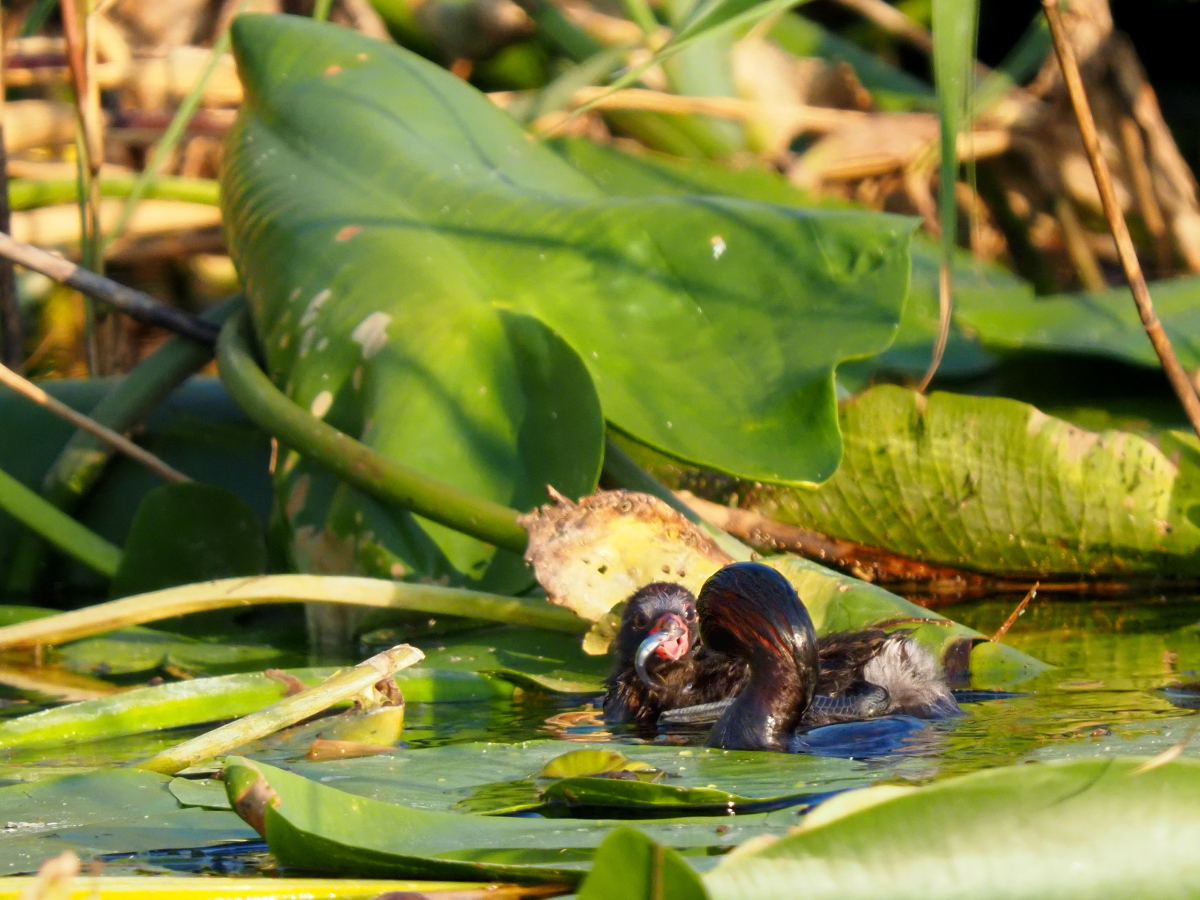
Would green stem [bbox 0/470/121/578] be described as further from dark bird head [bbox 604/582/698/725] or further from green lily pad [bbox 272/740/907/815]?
green lily pad [bbox 272/740/907/815]

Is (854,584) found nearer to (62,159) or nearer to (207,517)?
(207,517)

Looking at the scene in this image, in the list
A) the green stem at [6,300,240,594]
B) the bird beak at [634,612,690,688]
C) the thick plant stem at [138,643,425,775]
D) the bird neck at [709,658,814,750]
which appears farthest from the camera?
the green stem at [6,300,240,594]

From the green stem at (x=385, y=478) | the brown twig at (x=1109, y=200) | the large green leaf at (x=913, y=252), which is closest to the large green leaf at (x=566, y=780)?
the green stem at (x=385, y=478)

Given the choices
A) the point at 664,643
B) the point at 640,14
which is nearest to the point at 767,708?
the point at 664,643

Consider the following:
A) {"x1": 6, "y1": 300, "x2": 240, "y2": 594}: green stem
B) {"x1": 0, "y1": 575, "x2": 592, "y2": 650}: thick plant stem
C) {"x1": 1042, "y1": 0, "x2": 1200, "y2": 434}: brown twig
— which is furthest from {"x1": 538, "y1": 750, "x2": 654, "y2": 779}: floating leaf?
{"x1": 6, "y1": 300, "x2": 240, "y2": 594}: green stem

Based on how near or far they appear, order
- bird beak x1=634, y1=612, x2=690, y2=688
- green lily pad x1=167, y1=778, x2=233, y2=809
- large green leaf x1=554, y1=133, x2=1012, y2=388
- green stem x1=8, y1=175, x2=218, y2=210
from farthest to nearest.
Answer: green stem x1=8, y1=175, x2=218, y2=210 < large green leaf x1=554, y1=133, x2=1012, y2=388 < bird beak x1=634, y1=612, x2=690, y2=688 < green lily pad x1=167, y1=778, x2=233, y2=809

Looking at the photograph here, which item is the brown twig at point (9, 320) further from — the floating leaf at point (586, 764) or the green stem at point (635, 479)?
the floating leaf at point (586, 764)

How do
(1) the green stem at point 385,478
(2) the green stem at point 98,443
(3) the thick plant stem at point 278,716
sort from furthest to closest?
(2) the green stem at point 98,443 < (1) the green stem at point 385,478 < (3) the thick plant stem at point 278,716
